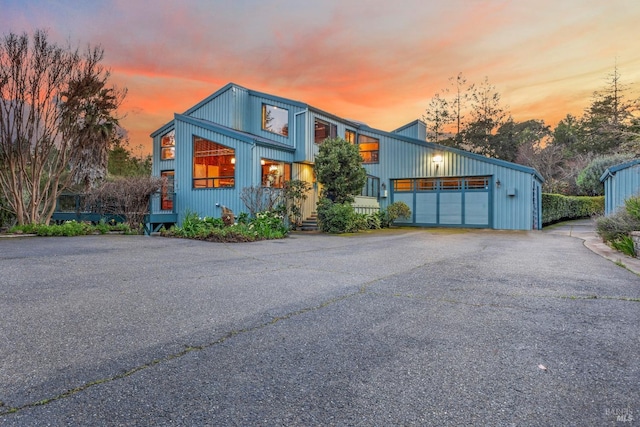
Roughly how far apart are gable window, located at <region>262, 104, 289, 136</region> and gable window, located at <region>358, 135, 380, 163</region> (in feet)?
15.2

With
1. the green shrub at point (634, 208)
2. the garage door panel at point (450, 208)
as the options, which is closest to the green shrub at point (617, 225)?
the green shrub at point (634, 208)

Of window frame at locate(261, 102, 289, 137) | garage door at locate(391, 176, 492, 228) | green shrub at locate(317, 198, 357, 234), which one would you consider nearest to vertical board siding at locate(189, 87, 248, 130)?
window frame at locate(261, 102, 289, 137)

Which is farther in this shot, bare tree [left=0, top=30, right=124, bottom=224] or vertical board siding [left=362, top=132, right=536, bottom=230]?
vertical board siding [left=362, top=132, right=536, bottom=230]

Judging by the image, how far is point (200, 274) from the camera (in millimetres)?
5105

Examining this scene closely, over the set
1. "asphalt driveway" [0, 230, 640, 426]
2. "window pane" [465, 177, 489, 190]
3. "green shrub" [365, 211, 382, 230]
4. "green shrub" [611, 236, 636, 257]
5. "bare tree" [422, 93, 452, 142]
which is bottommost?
"asphalt driveway" [0, 230, 640, 426]

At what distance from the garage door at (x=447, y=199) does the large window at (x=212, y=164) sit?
28.2 feet

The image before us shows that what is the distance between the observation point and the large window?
13750 mm

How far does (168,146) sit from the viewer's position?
16203 millimetres

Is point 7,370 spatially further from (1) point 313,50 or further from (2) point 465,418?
(1) point 313,50

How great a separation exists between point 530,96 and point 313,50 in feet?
57.4

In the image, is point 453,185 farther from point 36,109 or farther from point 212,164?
point 36,109

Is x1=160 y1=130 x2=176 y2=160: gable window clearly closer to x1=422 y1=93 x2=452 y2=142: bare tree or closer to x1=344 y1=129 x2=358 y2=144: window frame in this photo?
x1=344 y1=129 x2=358 y2=144: window frame

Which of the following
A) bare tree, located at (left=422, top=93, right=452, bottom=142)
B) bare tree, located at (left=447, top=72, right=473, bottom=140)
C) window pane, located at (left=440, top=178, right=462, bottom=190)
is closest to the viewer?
window pane, located at (left=440, top=178, right=462, bottom=190)

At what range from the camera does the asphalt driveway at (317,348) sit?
169cm
